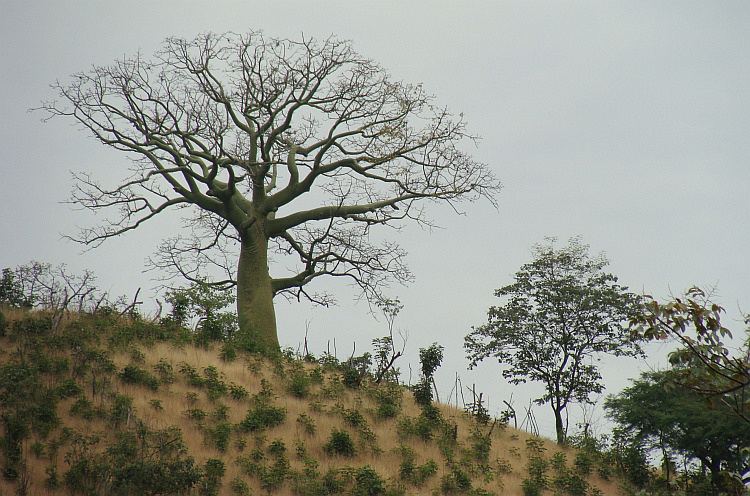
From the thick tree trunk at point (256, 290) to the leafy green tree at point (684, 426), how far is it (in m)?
11.8

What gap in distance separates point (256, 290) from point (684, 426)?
13.7 m

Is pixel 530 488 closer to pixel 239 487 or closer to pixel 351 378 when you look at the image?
pixel 351 378

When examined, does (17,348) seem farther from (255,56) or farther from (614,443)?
(614,443)

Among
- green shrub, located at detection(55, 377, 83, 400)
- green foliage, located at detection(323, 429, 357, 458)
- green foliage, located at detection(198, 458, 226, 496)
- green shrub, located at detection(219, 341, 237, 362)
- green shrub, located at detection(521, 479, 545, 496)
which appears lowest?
green shrub, located at detection(521, 479, 545, 496)

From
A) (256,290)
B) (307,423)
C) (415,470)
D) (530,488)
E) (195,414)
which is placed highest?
(256,290)

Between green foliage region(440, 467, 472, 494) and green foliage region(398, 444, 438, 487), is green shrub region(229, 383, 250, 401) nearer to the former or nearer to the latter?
green foliage region(398, 444, 438, 487)

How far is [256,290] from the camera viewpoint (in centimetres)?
2158

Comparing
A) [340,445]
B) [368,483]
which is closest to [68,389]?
[340,445]

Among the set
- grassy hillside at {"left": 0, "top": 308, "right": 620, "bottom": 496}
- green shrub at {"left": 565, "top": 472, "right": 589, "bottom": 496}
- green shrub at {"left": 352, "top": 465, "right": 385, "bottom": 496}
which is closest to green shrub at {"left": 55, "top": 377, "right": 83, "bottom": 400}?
grassy hillside at {"left": 0, "top": 308, "right": 620, "bottom": 496}

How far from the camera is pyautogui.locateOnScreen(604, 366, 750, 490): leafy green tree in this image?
1875 cm

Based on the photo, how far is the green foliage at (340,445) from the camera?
15.5 m

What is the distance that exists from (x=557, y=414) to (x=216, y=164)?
15653 mm

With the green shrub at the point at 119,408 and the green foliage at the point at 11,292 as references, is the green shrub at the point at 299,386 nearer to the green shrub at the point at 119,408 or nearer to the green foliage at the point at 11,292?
the green shrub at the point at 119,408

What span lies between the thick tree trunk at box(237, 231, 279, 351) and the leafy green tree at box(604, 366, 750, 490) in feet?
38.7
